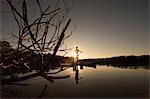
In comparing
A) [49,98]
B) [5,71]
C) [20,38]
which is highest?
[20,38]

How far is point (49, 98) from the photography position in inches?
1203

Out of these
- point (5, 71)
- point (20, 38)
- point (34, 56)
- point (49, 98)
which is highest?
point (20, 38)

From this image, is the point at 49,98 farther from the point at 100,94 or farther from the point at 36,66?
the point at 36,66

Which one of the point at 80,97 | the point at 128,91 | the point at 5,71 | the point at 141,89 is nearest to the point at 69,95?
the point at 80,97

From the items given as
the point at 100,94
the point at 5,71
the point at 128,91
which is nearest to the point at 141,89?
the point at 128,91

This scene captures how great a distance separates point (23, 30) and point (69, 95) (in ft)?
100

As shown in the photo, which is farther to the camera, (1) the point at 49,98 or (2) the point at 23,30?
(1) the point at 49,98

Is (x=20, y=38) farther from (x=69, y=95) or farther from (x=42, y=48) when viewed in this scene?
(x=69, y=95)

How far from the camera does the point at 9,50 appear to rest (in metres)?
1.74

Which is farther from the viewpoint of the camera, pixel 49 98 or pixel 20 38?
pixel 49 98

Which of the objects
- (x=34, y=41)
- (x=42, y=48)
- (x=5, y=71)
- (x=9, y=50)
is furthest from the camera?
(x=5, y=71)

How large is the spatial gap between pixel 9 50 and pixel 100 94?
31.2m

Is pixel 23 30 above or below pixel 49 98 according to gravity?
above

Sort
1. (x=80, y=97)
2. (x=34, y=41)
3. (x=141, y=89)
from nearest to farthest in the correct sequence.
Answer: (x=34, y=41)
(x=80, y=97)
(x=141, y=89)
